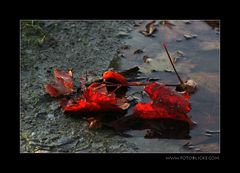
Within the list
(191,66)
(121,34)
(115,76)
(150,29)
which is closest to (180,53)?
(191,66)

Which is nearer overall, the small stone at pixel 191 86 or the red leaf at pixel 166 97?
the red leaf at pixel 166 97

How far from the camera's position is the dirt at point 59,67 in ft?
8.31

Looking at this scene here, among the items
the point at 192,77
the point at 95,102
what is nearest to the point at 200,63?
the point at 192,77

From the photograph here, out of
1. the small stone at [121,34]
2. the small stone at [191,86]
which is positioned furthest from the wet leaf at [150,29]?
the small stone at [191,86]

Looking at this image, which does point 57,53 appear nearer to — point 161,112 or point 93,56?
point 93,56

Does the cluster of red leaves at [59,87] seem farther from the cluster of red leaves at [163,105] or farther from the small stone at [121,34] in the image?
the small stone at [121,34]

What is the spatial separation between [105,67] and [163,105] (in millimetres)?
784

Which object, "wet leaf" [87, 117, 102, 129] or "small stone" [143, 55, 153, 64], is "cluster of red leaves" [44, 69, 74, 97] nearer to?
"wet leaf" [87, 117, 102, 129]

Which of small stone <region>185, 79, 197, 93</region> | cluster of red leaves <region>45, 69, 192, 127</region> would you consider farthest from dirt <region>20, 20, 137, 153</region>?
small stone <region>185, 79, 197, 93</region>

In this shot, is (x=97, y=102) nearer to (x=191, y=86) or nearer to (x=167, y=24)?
(x=191, y=86)

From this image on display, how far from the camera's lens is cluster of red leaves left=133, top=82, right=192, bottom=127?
2.56 metres

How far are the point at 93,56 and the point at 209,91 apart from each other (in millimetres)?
919

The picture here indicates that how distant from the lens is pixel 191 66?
326cm

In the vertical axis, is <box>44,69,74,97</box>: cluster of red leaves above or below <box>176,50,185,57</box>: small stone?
below
